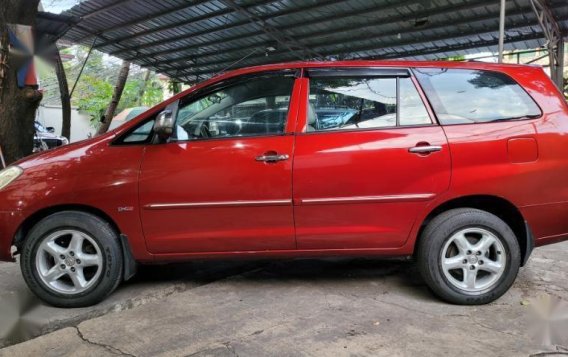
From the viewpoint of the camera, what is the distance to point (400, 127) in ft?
12.0

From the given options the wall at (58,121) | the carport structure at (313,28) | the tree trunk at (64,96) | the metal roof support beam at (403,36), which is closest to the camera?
the carport structure at (313,28)

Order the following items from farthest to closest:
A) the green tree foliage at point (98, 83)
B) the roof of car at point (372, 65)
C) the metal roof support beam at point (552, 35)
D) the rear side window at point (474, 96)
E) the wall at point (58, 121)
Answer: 1. the wall at point (58, 121)
2. the green tree foliage at point (98, 83)
3. the metal roof support beam at point (552, 35)
4. the roof of car at point (372, 65)
5. the rear side window at point (474, 96)

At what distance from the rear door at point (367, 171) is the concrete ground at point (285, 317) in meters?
0.51

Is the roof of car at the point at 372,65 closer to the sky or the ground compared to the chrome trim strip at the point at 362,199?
closer to the sky

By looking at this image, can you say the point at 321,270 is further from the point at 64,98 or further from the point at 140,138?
the point at 64,98

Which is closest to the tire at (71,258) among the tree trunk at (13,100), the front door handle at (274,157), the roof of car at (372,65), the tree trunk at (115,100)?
the roof of car at (372,65)

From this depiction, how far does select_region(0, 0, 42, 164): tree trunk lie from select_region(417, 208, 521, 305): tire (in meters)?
5.24

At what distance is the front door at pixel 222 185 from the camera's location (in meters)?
3.62

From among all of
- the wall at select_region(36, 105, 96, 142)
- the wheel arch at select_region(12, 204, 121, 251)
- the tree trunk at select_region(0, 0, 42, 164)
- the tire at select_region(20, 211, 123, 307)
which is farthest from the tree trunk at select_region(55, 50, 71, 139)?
the wall at select_region(36, 105, 96, 142)

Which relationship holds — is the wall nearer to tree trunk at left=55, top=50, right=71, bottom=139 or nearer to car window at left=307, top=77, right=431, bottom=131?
tree trunk at left=55, top=50, right=71, bottom=139

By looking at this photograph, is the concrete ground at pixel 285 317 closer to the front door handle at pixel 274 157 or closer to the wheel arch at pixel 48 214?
the wheel arch at pixel 48 214

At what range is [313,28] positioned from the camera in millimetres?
12945

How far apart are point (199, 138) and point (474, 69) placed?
2.16 meters

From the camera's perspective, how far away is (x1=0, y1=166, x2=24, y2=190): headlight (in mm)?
3691
